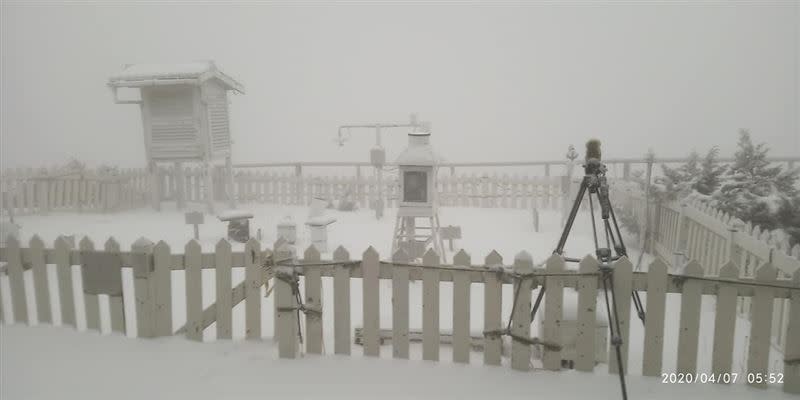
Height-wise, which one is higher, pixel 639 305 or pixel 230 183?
pixel 230 183

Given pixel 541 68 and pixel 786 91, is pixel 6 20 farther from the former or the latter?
pixel 541 68

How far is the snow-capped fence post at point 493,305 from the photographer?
3141 mm

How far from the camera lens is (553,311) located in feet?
10.3

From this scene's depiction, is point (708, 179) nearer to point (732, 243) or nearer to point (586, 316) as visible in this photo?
point (732, 243)

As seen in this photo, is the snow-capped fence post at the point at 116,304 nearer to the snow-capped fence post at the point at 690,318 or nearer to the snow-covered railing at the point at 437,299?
the snow-covered railing at the point at 437,299

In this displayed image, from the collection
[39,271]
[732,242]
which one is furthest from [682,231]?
[39,271]

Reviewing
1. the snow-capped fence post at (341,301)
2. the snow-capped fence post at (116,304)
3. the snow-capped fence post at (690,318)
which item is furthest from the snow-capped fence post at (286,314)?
the snow-capped fence post at (690,318)

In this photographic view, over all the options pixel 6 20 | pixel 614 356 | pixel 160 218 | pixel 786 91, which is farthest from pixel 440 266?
pixel 786 91

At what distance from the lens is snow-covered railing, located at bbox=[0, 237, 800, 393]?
2.98 meters

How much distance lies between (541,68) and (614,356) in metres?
39.5

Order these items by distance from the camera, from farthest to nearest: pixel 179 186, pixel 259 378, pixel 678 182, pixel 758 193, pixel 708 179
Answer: pixel 179 186, pixel 678 182, pixel 708 179, pixel 758 193, pixel 259 378

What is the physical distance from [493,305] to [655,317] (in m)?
0.95

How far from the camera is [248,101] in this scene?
4297cm

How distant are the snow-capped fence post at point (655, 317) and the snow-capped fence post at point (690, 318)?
0.12 meters
